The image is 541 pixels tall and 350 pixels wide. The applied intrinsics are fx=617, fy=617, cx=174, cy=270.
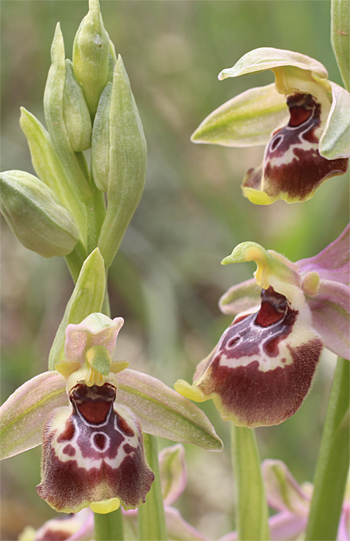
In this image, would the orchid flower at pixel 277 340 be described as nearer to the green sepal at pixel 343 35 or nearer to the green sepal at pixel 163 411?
the green sepal at pixel 163 411

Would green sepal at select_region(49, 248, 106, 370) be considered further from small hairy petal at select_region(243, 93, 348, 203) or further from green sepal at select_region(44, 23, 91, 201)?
small hairy petal at select_region(243, 93, 348, 203)

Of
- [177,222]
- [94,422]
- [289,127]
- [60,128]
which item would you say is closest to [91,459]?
[94,422]

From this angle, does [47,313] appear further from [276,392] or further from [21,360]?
[276,392]

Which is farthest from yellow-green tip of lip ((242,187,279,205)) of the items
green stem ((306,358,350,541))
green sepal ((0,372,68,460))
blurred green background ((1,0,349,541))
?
blurred green background ((1,0,349,541))

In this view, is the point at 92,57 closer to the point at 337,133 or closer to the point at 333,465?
the point at 337,133

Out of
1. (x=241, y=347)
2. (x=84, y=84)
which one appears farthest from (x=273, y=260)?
(x=84, y=84)

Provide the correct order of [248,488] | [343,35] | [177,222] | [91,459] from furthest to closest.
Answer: [177,222] → [248,488] → [343,35] → [91,459]

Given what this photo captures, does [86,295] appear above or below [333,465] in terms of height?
above
